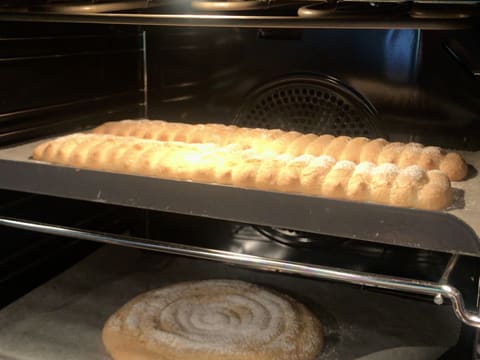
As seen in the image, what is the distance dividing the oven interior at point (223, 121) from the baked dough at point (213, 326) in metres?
0.08

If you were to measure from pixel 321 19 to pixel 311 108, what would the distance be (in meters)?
0.48

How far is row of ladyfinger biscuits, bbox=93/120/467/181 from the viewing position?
48.8 inches

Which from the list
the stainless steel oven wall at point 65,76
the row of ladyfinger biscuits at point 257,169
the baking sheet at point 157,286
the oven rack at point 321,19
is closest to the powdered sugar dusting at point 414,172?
the row of ladyfinger biscuits at point 257,169

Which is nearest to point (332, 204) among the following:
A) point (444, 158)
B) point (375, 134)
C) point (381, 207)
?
point (381, 207)

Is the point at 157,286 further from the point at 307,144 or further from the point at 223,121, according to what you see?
the point at 307,144

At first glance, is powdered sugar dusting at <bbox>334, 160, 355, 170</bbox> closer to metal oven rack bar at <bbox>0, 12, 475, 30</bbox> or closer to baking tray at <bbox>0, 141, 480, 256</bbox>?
baking tray at <bbox>0, 141, 480, 256</bbox>

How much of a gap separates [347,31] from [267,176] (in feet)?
1.71

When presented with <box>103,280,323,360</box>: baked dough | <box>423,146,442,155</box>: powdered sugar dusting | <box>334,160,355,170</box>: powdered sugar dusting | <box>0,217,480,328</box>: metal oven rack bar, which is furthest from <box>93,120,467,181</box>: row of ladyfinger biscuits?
<box>103,280,323,360</box>: baked dough

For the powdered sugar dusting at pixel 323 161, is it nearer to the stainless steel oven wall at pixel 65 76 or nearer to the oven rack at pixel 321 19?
the oven rack at pixel 321 19

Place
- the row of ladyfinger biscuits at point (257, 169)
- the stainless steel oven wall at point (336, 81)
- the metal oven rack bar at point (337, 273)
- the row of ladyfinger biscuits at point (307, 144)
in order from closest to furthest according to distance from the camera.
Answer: the metal oven rack bar at point (337, 273) → the row of ladyfinger biscuits at point (257, 169) → the row of ladyfinger biscuits at point (307, 144) → the stainless steel oven wall at point (336, 81)

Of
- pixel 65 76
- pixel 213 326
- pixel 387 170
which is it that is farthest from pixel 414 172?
pixel 65 76

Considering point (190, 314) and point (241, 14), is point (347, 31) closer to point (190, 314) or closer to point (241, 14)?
point (241, 14)

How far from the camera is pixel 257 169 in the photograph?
1.14m

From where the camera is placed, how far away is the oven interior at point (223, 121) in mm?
1336
